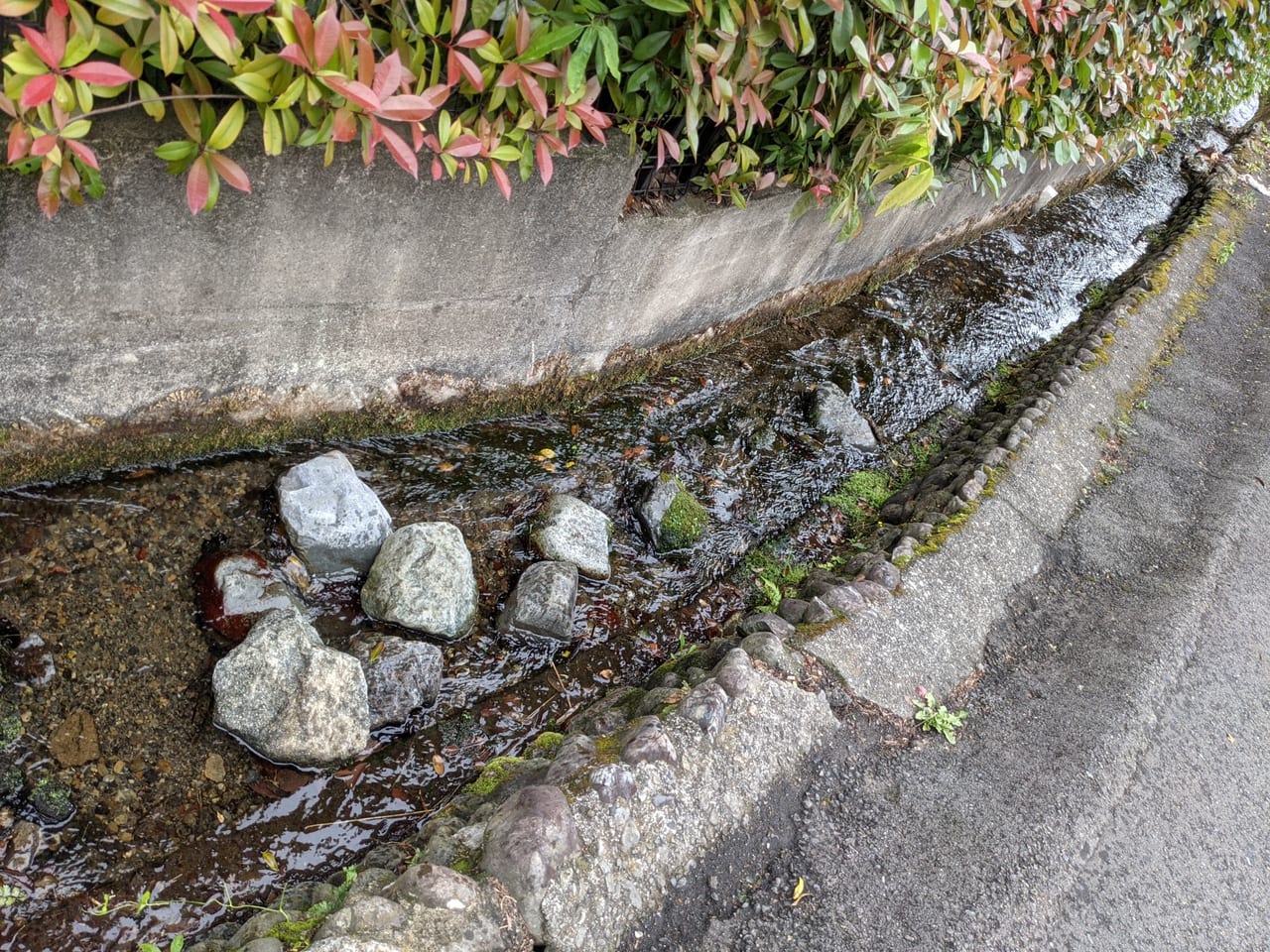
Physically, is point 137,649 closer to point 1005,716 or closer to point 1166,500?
point 1005,716

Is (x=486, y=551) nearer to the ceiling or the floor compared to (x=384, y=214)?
nearer to the floor

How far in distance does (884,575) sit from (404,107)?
2.52 m

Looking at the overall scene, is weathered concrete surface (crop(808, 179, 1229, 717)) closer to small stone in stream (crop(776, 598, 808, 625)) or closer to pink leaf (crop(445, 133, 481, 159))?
small stone in stream (crop(776, 598, 808, 625))

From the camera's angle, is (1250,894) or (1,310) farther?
(1250,894)

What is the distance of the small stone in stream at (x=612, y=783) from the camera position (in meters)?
2.26

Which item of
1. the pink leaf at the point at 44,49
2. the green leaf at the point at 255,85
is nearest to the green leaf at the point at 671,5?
the green leaf at the point at 255,85

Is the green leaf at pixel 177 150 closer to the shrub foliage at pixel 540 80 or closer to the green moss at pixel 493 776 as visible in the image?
the shrub foliage at pixel 540 80


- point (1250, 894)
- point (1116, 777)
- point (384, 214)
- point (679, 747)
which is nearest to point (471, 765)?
point (679, 747)

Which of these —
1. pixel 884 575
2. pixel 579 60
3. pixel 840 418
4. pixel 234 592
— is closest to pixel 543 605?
pixel 234 592

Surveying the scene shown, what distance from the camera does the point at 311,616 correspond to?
115 inches

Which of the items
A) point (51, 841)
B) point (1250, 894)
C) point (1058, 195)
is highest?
point (1058, 195)

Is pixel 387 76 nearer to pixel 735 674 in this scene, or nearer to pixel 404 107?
pixel 404 107

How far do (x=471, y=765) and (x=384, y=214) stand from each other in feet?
6.30

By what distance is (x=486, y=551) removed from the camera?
336 centimetres
